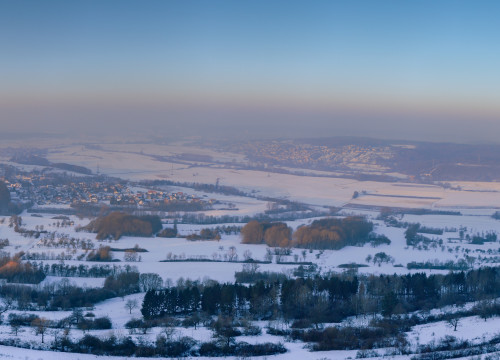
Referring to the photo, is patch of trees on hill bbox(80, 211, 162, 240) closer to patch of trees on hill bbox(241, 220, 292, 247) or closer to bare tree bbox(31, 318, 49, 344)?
patch of trees on hill bbox(241, 220, 292, 247)

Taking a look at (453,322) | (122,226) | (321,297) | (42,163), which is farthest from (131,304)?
(42,163)

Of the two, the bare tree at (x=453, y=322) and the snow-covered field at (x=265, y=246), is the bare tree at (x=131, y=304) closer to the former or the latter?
the snow-covered field at (x=265, y=246)

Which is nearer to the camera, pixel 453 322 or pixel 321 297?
pixel 453 322

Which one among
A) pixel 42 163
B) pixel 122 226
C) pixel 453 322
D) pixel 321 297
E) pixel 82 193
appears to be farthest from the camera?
pixel 42 163

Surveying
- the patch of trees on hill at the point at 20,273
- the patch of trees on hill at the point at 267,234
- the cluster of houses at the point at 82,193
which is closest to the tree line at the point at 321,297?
the patch of trees on hill at the point at 20,273

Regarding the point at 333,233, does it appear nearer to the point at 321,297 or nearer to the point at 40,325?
the point at 321,297

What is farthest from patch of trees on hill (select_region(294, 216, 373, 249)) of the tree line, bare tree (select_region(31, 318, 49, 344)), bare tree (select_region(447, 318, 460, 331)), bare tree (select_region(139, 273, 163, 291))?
bare tree (select_region(31, 318, 49, 344))

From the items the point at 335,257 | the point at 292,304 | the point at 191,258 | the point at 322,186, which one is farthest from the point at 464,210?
the point at 292,304
